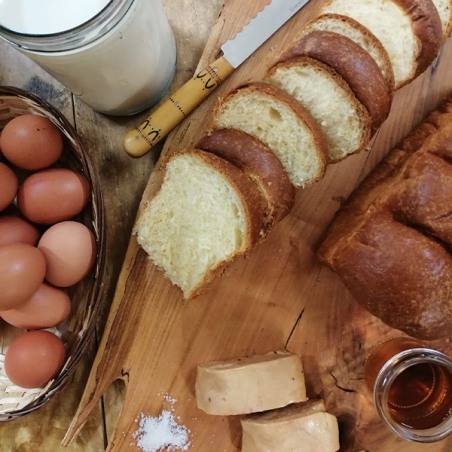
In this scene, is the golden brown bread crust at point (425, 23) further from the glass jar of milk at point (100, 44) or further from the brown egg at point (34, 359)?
the brown egg at point (34, 359)

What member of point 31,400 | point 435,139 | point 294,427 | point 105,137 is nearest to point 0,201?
point 105,137

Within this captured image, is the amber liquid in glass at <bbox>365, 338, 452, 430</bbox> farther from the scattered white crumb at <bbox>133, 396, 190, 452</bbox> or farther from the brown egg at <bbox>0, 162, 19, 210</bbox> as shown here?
the brown egg at <bbox>0, 162, 19, 210</bbox>

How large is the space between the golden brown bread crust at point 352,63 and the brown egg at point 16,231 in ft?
2.78

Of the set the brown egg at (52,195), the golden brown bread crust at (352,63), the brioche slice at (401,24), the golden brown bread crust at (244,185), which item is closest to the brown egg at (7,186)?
the brown egg at (52,195)

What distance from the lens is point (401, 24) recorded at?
57.6 inches

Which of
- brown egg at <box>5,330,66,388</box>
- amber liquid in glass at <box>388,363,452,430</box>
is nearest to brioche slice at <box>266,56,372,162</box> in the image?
amber liquid in glass at <box>388,363,452,430</box>

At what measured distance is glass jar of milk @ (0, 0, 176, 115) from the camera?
115 cm

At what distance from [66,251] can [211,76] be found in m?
0.63

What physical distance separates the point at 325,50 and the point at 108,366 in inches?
42.2

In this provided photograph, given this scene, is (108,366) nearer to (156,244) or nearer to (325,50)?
(156,244)

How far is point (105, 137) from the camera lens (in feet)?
5.68

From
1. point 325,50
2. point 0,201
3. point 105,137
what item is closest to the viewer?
point 325,50

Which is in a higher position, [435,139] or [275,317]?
[435,139]

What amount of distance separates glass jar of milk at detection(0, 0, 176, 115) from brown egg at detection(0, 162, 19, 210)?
29 centimetres
